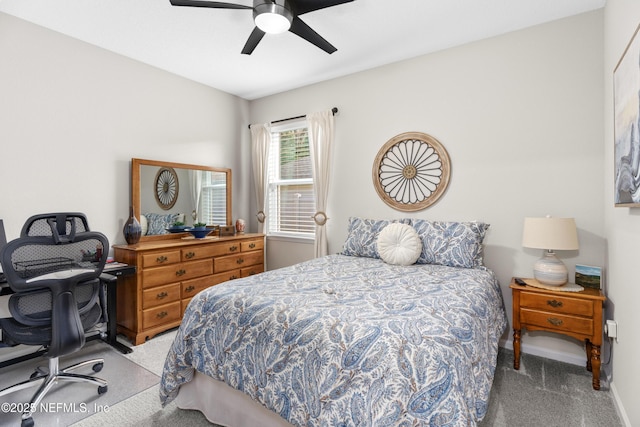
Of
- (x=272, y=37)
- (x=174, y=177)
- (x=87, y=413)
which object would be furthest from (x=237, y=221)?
(x=87, y=413)

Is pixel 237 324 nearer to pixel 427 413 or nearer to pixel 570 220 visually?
pixel 427 413

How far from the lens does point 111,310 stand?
9.69 ft

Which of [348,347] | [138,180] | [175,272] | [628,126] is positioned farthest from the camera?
[138,180]

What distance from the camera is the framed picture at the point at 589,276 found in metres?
2.36

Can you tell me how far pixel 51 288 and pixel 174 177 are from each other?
198 cm

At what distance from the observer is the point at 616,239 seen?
208 centimetres

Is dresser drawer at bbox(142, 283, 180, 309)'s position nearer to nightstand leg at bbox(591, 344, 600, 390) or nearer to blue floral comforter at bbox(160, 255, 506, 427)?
blue floral comforter at bbox(160, 255, 506, 427)

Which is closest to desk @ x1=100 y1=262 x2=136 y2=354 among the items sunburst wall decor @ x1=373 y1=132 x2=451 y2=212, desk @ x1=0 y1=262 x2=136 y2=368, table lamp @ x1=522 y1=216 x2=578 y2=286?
desk @ x1=0 y1=262 x2=136 y2=368

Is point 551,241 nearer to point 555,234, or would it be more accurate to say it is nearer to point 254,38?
point 555,234

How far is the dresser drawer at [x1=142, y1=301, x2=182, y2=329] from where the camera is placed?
301cm

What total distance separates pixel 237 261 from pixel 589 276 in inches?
131

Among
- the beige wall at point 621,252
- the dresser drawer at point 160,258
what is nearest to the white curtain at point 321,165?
the dresser drawer at point 160,258

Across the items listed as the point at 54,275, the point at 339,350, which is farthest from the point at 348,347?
the point at 54,275

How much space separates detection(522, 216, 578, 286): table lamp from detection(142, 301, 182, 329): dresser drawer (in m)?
3.19
